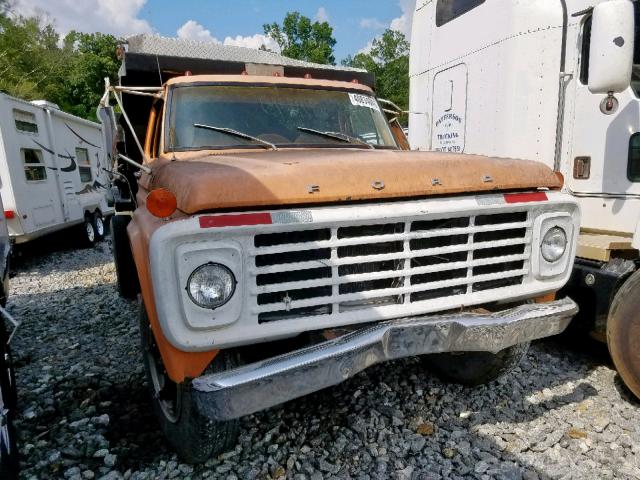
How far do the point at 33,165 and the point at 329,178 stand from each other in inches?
334

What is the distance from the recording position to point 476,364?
11.2 ft

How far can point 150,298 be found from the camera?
7.84 ft

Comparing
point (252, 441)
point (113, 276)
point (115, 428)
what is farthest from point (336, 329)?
point (113, 276)

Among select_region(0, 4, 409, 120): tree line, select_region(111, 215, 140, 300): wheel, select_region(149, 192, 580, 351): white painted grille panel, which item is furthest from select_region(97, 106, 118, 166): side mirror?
select_region(0, 4, 409, 120): tree line

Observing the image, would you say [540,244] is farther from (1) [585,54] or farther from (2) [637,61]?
(1) [585,54]

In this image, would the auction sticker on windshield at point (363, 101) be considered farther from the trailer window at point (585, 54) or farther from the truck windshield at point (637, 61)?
the truck windshield at point (637, 61)

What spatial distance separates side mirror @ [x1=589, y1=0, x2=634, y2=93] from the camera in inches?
119

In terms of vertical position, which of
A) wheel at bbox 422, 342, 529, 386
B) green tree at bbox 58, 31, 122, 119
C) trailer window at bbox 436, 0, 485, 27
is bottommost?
wheel at bbox 422, 342, 529, 386

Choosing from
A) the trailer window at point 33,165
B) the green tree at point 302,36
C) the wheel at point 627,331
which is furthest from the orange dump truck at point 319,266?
the green tree at point 302,36

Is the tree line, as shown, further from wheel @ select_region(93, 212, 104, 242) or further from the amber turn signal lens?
the amber turn signal lens

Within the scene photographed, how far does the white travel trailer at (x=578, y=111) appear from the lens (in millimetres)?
3234

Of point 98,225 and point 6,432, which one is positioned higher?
point 6,432

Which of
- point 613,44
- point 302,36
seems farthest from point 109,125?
point 302,36

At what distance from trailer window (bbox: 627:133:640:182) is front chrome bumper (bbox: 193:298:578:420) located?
158 centimetres
